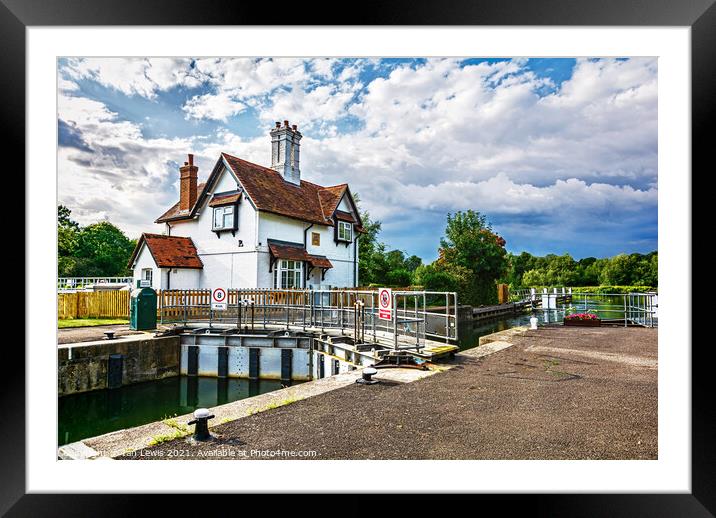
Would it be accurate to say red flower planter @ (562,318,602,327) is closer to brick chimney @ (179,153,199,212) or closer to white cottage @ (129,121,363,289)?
white cottage @ (129,121,363,289)

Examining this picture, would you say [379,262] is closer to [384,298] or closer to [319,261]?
[319,261]

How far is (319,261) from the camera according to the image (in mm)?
17328

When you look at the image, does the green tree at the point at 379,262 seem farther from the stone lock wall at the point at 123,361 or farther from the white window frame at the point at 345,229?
the stone lock wall at the point at 123,361

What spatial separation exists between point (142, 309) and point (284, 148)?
990cm

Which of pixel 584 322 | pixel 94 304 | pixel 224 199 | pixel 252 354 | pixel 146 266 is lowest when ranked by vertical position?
pixel 252 354

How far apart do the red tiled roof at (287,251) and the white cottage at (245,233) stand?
42 mm

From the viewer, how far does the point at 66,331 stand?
10469mm

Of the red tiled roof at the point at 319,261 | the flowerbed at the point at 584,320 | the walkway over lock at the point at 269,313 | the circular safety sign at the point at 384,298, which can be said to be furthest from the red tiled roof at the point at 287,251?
the flowerbed at the point at 584,320

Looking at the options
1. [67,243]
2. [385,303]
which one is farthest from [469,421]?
[67,243]

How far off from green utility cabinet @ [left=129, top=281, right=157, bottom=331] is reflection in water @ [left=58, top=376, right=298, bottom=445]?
178cm
